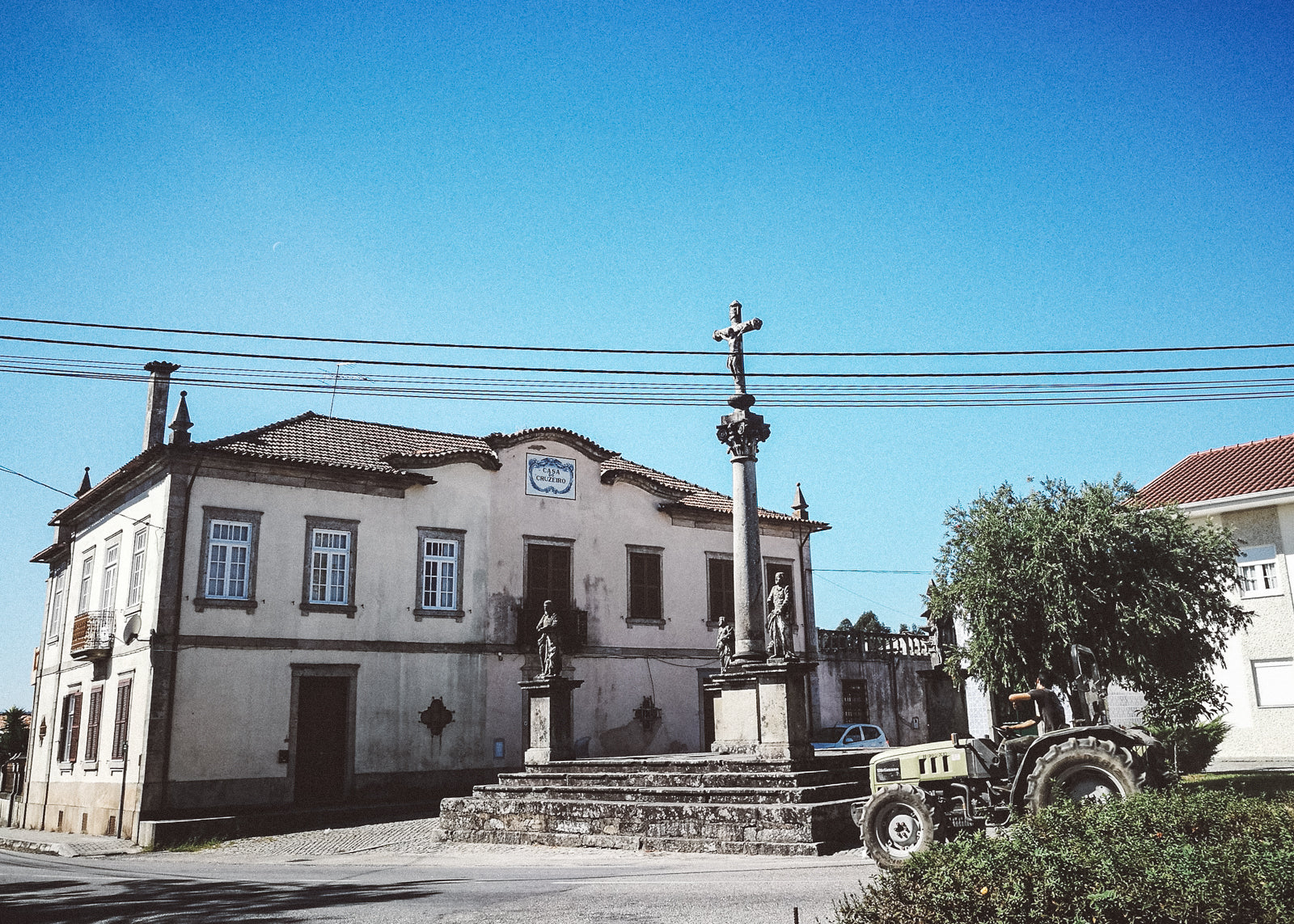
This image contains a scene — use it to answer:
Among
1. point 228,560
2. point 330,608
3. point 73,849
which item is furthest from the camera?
point 330,608

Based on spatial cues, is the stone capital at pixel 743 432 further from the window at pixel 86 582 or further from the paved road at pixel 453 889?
the window at pixel 86 582

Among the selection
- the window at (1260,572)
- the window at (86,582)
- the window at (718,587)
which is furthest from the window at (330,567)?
the window at (1260,572)

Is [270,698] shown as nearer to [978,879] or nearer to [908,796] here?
[908,796]

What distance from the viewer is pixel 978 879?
5.60m

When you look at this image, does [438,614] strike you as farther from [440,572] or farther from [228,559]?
[228,559]

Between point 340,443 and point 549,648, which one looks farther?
point 340,443

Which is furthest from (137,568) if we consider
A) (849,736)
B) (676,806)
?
(849,736)

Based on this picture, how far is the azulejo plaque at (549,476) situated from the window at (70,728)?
12373 mm

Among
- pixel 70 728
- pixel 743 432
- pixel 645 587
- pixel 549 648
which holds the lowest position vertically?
pixel 70 728

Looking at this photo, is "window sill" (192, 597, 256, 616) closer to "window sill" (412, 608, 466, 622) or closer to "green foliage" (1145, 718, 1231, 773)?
"window sill" (412, 608, 466, 622)

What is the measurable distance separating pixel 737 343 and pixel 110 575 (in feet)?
56.0

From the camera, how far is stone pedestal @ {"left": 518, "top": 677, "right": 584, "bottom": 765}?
17.9 m

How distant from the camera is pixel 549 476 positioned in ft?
88.9

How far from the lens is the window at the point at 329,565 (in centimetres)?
2292
